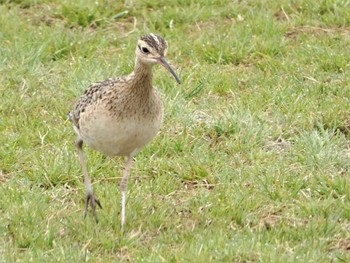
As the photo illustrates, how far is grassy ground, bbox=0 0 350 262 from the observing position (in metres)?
8.09

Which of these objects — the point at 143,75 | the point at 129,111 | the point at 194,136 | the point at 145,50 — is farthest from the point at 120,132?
the point at 194,136

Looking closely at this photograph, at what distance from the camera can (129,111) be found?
26.3ft

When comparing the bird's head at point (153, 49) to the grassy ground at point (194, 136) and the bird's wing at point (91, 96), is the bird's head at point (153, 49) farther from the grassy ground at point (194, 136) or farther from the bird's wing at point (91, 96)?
the grassy ground at point (194, 136)

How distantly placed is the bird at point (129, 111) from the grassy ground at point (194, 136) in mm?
570

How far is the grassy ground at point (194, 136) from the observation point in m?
8.09

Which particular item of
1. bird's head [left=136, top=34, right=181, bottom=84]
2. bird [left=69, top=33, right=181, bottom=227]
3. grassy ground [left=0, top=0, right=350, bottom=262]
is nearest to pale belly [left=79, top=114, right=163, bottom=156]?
bird [left=69, top=33, right=181, bottom=227]

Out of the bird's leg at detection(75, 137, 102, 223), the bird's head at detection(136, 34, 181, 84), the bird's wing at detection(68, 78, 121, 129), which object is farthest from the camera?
the bird's leg at detection(75, 137, 102, 223)

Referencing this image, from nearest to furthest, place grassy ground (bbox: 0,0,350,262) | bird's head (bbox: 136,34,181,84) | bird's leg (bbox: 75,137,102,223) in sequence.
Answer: bird's head (bbox: 136,34,181,84) < grassy ground (bbox: 0,0,350,262) < bird's leg (bbox: 75,137,102,223)

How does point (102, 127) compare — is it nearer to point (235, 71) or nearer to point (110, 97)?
point (110, 97)

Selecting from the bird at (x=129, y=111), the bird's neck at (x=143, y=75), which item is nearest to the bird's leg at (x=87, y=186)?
the bird at (x=129, y=111)

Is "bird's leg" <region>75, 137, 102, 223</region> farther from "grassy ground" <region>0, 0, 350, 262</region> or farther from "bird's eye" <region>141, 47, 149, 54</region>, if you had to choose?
"bird's eye" <region>141, 47, 149, 54</region>

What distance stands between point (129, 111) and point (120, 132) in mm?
166

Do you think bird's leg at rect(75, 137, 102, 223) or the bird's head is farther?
bird's leg at rect(75, 137, 102, 223)

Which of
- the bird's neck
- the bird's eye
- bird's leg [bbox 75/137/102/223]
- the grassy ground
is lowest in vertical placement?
the grassy ground
